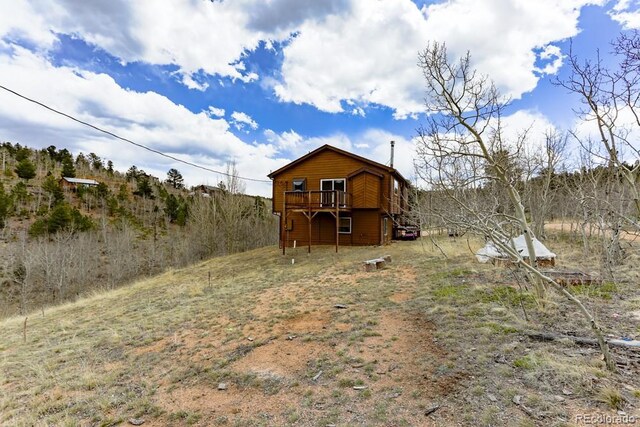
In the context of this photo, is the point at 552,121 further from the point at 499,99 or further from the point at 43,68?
the point at 43,68

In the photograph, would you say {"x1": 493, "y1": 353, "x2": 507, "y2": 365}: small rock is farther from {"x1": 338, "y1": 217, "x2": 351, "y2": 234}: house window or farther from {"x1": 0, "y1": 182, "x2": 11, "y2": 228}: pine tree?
{"x1": 0, "y1": 182, "x2": 11, "y2": 228}: pine tree

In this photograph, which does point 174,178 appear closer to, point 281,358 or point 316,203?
point 316,203

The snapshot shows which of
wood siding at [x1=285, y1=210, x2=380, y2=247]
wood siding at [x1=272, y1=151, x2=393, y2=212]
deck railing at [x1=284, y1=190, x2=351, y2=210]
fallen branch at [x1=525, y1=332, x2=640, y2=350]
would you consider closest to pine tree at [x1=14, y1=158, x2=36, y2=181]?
wood siding at [x1=272, y1=151, x2=393, y2=212]

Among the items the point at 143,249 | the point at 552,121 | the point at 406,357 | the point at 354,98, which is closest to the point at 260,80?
the point at 354,98

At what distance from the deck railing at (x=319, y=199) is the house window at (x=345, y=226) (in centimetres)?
138

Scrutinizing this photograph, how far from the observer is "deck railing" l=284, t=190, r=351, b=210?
16.3 metres

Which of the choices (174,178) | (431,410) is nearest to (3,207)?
(174,178)

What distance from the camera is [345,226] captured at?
61.6ft

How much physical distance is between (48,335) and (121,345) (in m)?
3.35

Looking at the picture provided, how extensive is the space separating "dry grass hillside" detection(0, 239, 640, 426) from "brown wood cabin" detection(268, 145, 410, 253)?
8800 mm

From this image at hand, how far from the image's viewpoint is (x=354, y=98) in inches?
720

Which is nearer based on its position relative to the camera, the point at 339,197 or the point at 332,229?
the point at 339,197

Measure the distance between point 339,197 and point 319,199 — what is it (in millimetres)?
1170

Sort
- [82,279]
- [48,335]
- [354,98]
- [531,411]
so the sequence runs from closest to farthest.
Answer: [531,411], [48,335], [354,98], [82,279]
